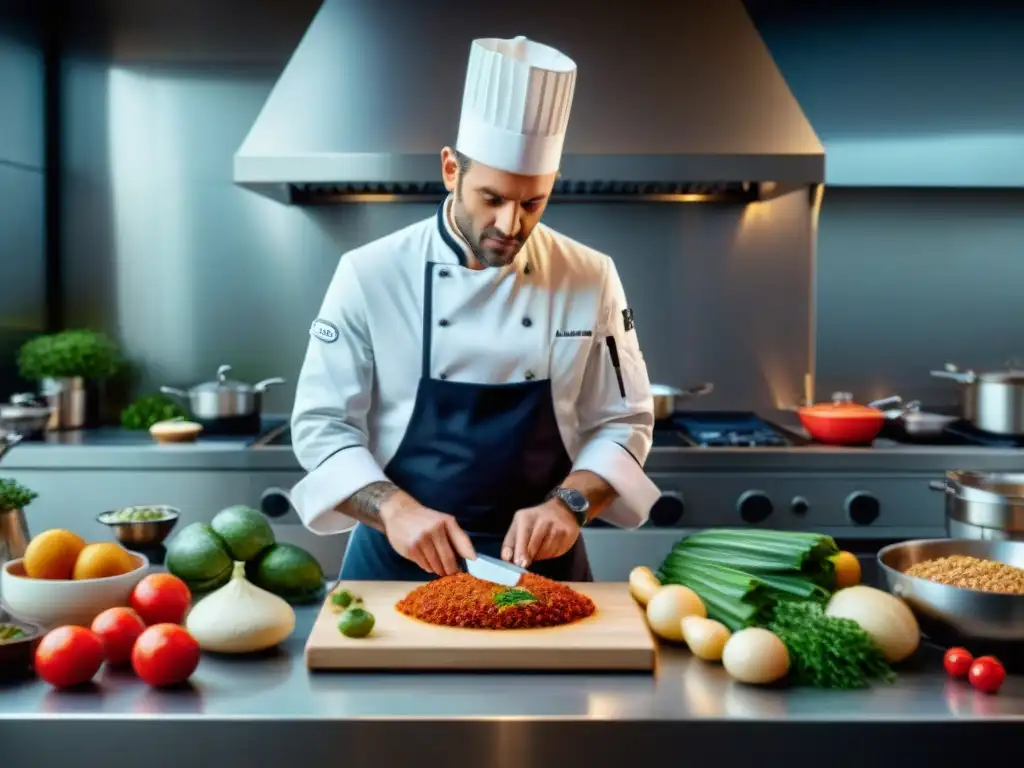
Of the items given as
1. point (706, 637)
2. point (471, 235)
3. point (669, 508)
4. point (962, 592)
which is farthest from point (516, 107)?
point (669, 508)

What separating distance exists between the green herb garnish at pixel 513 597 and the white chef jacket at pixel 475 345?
0.50m

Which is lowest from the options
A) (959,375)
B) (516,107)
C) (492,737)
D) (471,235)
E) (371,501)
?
(492,737)

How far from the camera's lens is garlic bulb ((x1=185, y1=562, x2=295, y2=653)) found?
1612 mm

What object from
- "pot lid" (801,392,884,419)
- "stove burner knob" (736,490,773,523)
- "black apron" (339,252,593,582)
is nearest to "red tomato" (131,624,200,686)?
"black apron" (339,252,593,582)

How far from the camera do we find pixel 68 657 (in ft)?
4.83

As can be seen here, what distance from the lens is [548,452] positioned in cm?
231

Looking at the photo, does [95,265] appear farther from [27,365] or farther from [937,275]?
[937,275]

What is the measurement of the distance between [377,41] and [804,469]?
6.05ft

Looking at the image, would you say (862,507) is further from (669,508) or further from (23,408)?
(23,408)

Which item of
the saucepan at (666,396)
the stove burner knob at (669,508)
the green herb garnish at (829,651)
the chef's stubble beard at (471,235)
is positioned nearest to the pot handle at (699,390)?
the saucepan at (666,396)

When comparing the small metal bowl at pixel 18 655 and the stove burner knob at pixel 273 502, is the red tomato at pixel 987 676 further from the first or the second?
the stove burner knob at pixel 273 502

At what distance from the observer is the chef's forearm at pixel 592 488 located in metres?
2.12

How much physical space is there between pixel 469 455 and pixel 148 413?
1889 mm

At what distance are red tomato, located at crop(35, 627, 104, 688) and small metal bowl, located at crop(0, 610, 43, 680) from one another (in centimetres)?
4
